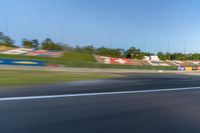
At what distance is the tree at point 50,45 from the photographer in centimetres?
9631

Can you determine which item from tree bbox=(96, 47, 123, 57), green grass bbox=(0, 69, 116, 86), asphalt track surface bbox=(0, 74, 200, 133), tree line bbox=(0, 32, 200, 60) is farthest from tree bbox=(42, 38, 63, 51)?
asphalt track surface bbox=(0, 74, 200, 133)

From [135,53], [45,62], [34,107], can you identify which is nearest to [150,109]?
[34,107]

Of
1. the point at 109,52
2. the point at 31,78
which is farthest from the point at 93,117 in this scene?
the point at 109,52

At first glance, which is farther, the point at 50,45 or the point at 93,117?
the point at 50,45

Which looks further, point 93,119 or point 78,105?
point 78,105

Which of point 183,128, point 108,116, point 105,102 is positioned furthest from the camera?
point 105,102

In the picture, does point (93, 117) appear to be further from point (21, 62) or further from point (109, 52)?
point (109, 52)

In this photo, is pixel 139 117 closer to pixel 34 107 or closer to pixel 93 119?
pixel 93 119

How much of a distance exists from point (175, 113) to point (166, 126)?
1.40 m

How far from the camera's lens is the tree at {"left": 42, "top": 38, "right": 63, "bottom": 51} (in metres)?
96.3

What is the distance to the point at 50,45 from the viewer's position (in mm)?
97375

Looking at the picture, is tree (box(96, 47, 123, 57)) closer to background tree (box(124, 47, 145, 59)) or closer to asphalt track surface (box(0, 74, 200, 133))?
background tree (box(124, 47, 145, 59))

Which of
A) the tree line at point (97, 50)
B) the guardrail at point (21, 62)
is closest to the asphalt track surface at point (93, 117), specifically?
the guardrail at point (21, 62)

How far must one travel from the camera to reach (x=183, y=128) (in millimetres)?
4844
